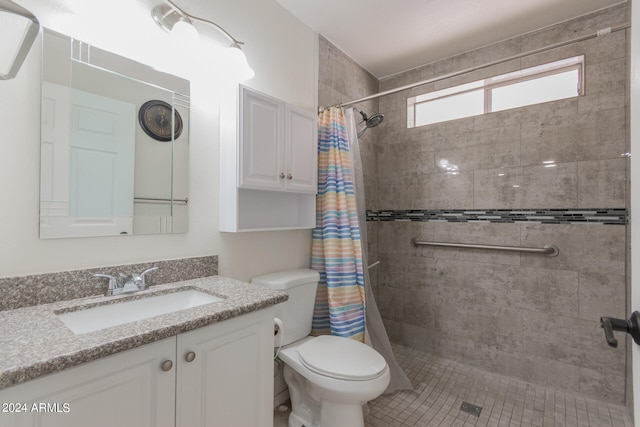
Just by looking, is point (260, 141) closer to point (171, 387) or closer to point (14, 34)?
point (14, 34)

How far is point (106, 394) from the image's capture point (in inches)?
31.0

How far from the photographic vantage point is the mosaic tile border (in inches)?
75.5

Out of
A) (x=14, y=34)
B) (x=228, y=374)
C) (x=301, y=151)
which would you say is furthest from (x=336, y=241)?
(x=14, y=34)

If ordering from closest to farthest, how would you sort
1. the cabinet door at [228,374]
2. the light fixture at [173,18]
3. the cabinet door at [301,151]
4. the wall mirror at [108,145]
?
the cabinet door at [228,374] < the wall mirror at [108,145] < the light fixture at [173,18] < the cabinet door at [301,151]

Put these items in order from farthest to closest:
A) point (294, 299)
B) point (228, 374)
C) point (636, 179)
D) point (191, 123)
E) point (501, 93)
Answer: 1. point (501, 93)
2. point (294, 299)
3. point (191, 123)
4. point (228, 374)
5. point (636, 179)

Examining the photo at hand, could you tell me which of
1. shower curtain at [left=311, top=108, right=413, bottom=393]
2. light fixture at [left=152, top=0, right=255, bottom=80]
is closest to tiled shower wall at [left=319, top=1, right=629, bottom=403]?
shower curtain at [left=311, top=108, right=413, bottom=393]

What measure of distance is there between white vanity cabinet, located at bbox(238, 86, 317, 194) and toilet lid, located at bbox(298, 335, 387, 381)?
2.95ft

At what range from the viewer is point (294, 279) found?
5.69 ft

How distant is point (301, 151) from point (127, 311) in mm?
1218

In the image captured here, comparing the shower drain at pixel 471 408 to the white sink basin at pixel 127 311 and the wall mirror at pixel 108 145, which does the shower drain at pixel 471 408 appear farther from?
the wall mirror at pixel 108 145

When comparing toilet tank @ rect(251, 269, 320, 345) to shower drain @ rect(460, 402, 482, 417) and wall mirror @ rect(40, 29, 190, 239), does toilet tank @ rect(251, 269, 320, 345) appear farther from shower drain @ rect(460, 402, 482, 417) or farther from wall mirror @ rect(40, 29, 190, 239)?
shower drain @ rect(460, 402, 482, 417)

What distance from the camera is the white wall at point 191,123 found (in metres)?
1.03

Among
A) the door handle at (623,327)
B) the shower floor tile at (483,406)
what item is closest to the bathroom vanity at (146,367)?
the shower floor tile at (483,406)

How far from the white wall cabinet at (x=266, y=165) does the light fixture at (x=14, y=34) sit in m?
0.80
